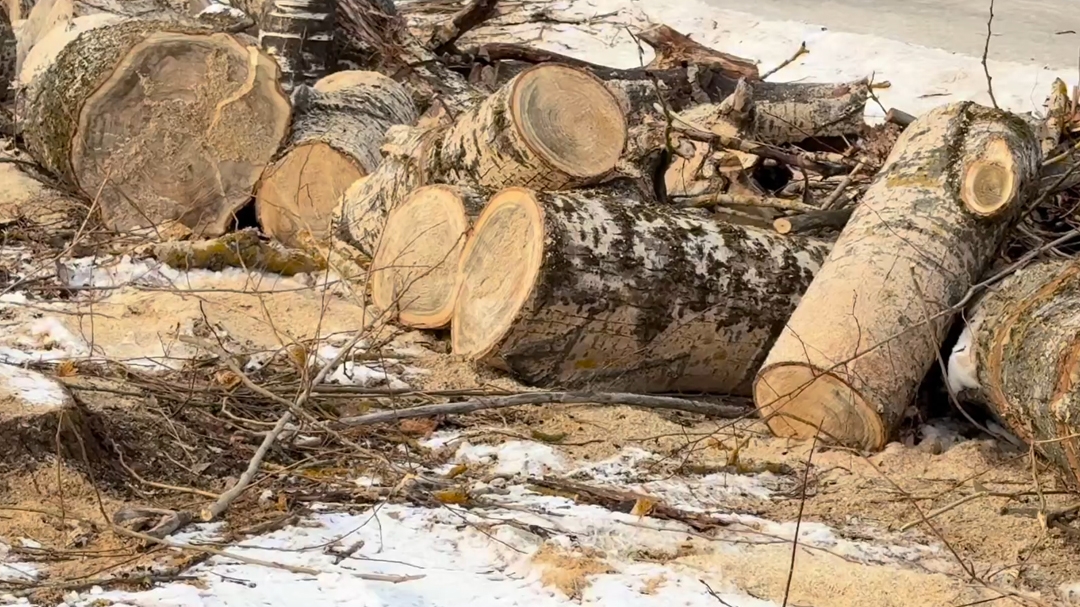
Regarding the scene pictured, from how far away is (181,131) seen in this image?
493 centimetres

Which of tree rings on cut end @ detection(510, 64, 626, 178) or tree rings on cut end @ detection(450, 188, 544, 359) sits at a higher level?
tree rings on cut end @ detection(510, 64, 626, 178)

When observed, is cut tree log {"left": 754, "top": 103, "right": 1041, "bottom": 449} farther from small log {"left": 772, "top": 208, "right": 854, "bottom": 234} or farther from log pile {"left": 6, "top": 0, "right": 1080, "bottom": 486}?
small log {"left": 772, "top": 208, "right": 854, "bottom": 234}

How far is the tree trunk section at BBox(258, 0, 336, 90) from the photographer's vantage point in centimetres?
622

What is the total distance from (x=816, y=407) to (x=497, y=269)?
1069 millimetres

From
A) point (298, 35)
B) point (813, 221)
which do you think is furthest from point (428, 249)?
point (298, 35)

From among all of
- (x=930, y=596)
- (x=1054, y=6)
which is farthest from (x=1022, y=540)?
(x=1054, y=6)

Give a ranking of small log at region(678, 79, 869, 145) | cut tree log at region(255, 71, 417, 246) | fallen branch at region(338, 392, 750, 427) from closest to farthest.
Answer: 1. fallen branch at region(338, 392, 750, 427)
2. cut tree log at region(255, 71, 417, 246)
3. small log at region(678, 79, 869, 145)

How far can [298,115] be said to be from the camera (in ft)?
17.2

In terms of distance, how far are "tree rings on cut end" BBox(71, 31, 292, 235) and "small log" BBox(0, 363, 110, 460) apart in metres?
2.09

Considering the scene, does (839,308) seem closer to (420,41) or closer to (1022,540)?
(1022,540)

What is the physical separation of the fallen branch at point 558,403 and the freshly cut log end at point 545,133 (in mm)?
932

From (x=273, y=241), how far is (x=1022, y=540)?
325cm

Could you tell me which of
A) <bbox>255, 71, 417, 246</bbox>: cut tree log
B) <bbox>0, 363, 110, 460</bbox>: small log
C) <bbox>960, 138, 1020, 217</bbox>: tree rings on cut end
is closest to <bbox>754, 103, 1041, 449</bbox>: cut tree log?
<bbox>960, 138, 1020, 217</bbox>: tree rings on cut end

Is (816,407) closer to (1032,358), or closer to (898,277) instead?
(898,277)
